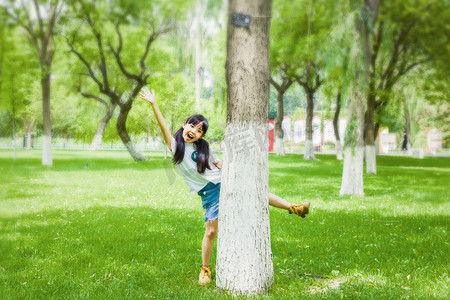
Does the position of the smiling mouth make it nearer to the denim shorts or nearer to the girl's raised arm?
the girl's raised arm

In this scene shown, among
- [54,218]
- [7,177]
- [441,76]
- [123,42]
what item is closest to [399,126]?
[441,76]

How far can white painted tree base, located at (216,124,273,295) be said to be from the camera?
297 centimetres

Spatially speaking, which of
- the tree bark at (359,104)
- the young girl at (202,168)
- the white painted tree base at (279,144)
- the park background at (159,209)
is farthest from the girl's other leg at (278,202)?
the white painted tree base at (279,144)

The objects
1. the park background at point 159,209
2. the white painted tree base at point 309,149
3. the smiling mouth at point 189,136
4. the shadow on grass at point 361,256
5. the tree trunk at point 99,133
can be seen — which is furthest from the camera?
the white painted tree base at point 309,149

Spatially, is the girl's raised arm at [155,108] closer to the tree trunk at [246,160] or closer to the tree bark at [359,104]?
the tree trunk at [246,160]

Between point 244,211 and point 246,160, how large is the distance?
0.42m

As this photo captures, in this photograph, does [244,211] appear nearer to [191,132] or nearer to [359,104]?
[191,132]

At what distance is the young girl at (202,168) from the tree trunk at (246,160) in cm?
28

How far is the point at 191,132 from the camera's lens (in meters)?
3.22

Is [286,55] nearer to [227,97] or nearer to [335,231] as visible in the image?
[335,231]

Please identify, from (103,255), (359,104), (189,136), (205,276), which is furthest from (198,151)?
(359,104)

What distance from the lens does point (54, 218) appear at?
6309 millimetres

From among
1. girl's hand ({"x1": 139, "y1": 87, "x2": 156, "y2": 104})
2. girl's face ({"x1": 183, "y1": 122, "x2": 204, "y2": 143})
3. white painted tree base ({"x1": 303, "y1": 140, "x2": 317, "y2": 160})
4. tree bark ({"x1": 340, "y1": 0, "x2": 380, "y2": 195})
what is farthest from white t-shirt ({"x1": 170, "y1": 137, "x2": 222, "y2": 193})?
white painted tree base ({"x1": 303, "y1": 140, "x2": 317, "y2": 160})

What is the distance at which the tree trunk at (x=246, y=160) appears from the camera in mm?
2910
